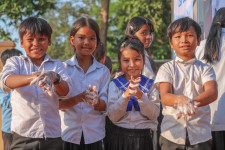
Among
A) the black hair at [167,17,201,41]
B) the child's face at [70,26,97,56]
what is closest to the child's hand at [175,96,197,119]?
the black hair at [167,17,201,41]

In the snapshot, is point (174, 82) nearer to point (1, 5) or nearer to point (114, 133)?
point (114, 133)

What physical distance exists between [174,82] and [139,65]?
1.37 ft

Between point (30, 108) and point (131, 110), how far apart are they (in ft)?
2.95

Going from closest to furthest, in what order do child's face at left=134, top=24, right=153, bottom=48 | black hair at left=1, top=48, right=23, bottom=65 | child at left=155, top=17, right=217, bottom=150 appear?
child at left=155, top=17, right=217, bottom=150 → child's face at left=134, top=24, right=153, bottom=48 → black hair at left=1, top=48, right=23, bottom=65

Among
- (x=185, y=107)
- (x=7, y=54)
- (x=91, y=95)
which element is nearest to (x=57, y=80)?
(x=91, y=95)

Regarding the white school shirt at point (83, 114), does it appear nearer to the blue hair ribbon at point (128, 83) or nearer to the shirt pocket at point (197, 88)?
the blue hair ribbon at point (128, 83)

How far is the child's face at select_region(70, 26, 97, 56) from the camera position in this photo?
2869 millimetres

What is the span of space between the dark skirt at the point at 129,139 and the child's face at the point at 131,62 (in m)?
0.54

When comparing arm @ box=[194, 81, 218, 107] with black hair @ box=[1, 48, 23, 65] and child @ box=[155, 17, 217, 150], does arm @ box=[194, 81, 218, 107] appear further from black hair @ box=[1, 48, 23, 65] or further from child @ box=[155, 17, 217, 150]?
black hair @ box=[1, 48, 23, 65]

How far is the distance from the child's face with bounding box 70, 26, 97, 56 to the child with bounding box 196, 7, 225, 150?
117 cm

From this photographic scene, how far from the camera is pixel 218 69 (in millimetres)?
3033

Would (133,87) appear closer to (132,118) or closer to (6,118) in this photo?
(132,118)

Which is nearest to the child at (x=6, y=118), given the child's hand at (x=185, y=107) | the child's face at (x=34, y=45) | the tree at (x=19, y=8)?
the child's face at (x=34, y=45)

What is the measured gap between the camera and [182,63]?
8.55ft
